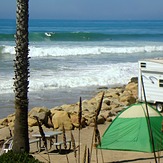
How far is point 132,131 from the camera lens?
421 inches

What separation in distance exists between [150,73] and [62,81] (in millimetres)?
8163

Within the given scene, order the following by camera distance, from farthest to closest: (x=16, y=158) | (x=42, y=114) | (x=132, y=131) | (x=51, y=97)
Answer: (x=51, y=97) → (x=42, y=114) → (x=132, y=131) → (x=16, y=158)

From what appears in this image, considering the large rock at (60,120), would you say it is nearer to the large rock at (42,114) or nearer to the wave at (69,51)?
the large rock at (42,114)

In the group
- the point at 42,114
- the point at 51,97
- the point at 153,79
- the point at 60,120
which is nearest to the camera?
the point at 60,120

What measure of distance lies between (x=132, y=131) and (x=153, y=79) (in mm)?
4218

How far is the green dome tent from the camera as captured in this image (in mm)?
10484

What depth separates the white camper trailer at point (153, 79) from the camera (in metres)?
14.4

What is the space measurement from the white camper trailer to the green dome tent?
143 inches

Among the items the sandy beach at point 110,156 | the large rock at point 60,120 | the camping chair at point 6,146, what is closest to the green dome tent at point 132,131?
the sandy beach at point 110,156

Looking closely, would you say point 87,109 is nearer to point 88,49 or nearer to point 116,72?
point 116,72

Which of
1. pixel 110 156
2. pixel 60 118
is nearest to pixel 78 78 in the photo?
pixel 60 118

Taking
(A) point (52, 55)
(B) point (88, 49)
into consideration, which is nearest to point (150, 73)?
(A) point (52, 55)

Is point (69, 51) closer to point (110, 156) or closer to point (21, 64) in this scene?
point (110, 156)

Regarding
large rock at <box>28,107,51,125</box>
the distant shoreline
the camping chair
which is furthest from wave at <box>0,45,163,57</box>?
the camping chair
